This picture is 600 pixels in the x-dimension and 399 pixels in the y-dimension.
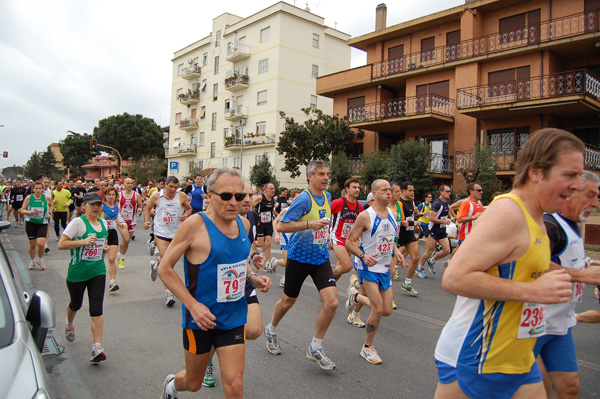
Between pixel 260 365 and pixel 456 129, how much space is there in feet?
75.8

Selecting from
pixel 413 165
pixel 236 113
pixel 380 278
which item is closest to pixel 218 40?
pixel 236 113

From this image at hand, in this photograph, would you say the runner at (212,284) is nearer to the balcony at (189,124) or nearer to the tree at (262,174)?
the tree at (262,174)

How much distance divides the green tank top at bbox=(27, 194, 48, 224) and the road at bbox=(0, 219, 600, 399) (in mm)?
2092

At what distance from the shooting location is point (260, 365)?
459 cm

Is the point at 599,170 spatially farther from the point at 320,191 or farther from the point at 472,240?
the point at 472,240

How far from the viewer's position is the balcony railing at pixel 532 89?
65.4 ft

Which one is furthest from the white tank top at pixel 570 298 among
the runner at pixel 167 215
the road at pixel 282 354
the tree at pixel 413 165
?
the tree at pixel 413 165

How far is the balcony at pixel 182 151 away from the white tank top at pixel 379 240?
49.4 meters

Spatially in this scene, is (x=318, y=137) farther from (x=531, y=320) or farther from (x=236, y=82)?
(x=531, y=320)

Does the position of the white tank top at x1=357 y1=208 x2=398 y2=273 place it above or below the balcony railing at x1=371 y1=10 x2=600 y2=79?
below

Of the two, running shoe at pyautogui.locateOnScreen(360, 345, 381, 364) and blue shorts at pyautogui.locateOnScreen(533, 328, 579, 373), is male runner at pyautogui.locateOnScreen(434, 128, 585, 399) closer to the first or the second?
blue shorts at pyautogui.locateOnScreen(533, 328, 579, 373)

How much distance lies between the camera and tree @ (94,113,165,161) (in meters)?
65.4

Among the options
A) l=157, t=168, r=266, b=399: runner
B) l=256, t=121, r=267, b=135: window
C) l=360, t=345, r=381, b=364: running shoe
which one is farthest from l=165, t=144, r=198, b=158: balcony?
l=157, t=168, r=266, b=399: runner

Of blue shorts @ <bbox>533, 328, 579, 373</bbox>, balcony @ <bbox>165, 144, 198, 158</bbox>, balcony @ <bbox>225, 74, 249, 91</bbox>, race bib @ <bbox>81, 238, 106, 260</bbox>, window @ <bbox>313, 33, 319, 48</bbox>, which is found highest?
window @ <bbox>313, 33, 319, 48</bbox>
